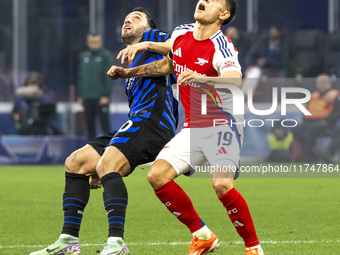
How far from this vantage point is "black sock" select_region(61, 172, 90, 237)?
5.79 m

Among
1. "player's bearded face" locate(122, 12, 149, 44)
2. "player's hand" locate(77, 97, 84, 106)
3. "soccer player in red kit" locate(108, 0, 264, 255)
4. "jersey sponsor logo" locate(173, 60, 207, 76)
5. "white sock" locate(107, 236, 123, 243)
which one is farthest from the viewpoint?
"player's hand" locate(77, 97, 84, 106)

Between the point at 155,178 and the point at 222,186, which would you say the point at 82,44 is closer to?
the point at 155,178

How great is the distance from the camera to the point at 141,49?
5.89 meters

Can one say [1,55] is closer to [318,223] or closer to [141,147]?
[318,223]

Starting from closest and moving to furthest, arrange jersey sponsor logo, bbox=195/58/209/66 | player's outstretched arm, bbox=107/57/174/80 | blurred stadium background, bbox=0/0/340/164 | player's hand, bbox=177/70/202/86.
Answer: player's hand, bbox=177/70/202/86
jersey sponsor logo, bbox=195/58/209/66
player's outstretched arm, bbox=107/57/174/80
blurred stadium background, bbox=0/0/340/164

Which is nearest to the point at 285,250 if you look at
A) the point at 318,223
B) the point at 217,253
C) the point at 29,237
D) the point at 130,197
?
the point at 217,253

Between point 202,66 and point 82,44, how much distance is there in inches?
385

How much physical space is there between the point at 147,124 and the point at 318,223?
8.75 feet

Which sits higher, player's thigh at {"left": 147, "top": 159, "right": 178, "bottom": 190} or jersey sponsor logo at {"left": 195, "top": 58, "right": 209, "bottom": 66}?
jersey sponsor logo at {"left": 195, "top": 58, "right": 209, "bottom": 66}

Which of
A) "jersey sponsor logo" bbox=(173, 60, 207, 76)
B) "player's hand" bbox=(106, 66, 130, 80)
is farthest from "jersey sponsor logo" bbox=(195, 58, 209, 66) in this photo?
"player's hand" bbox=(106, 66, 130, 80)

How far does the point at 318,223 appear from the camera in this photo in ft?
25.7

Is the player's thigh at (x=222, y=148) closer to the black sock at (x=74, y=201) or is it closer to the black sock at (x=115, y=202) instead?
the black sock at (x=115, y=202)

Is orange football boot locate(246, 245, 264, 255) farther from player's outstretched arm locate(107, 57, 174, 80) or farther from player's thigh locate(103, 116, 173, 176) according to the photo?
player's outstretched arm locate(107, 57, 174, 80)

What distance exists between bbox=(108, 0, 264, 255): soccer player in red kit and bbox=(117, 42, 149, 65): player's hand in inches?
0.4
